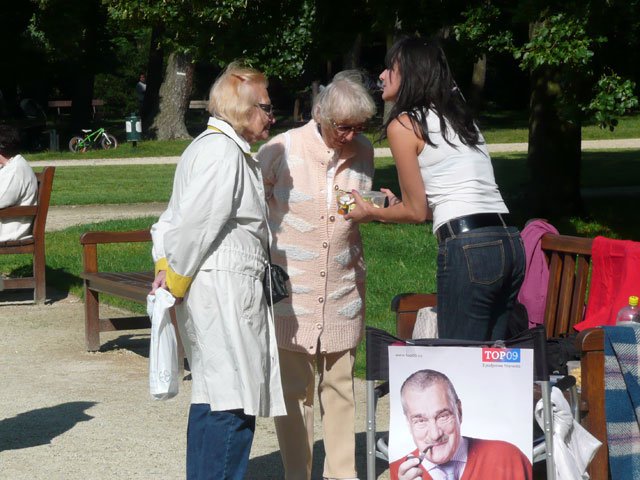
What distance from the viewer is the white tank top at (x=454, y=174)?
3.93 meters

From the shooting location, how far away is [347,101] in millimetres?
4262

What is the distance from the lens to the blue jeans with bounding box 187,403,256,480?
398 centimetres

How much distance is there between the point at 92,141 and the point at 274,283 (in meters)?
25.8

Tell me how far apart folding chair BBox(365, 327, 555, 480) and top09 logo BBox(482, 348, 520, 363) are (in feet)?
0.07

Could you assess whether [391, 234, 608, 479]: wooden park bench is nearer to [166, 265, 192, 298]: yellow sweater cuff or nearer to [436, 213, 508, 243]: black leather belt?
[436, 213, 508, 243]: black leather belt

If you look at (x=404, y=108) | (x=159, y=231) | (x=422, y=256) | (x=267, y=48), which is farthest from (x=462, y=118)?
(x=267, y=48)

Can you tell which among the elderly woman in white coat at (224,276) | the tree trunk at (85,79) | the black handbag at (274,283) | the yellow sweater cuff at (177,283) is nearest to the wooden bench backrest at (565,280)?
the black handbag at (274,283)

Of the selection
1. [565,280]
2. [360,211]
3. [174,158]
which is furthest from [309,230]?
[174,158]

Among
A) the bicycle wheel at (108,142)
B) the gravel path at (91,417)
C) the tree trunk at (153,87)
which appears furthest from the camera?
the tree trunk at (153,87)

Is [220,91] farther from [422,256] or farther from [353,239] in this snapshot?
[422,256]

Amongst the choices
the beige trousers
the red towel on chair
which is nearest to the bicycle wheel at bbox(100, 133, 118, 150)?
the red towel on chair

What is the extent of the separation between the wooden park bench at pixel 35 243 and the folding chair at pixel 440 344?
5.70 m

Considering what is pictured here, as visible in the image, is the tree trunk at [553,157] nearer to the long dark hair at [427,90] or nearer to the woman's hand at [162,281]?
the long dark hair at [427,90]

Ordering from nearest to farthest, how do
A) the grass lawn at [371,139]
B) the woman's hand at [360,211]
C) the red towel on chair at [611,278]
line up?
the woman's hand at [360,211] < the red towel on chair at [611,278] < the grass lawn at [371,139]
